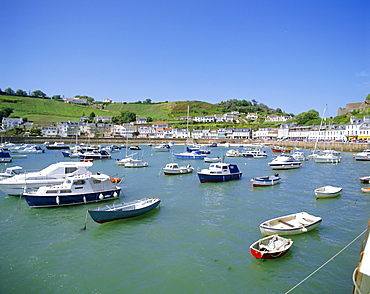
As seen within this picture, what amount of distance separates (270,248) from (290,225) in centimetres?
394

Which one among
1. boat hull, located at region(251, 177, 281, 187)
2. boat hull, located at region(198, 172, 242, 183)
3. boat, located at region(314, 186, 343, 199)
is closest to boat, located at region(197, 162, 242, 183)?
boat hull, located at region(198, 172, 242, 183)

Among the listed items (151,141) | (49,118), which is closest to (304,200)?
(151,141)

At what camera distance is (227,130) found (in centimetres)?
16550

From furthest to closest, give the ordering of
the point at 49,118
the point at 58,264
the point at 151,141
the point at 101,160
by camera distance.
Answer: the point at 49,118
the point at 151,141
the point at 101,160
the point at 58,264

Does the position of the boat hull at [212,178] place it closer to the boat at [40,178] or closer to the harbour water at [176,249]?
the harbour water at [176,249]

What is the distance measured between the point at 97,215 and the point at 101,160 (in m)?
50.7

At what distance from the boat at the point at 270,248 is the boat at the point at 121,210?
367 inches

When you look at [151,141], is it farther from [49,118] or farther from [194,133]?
[49,118]

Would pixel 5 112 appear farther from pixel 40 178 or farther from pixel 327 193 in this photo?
pixel 327 193

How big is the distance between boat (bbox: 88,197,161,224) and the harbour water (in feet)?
1.58

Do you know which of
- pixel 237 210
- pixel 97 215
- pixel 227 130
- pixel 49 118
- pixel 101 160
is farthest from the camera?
pixel 49 118

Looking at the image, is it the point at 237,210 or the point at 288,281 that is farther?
the point at 237,210

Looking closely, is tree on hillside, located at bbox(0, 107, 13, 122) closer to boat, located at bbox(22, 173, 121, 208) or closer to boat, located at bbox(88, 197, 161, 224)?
boat, located at bbox(22, 173, 121, 208)

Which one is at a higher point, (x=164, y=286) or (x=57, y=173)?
(x=57, y=173)
